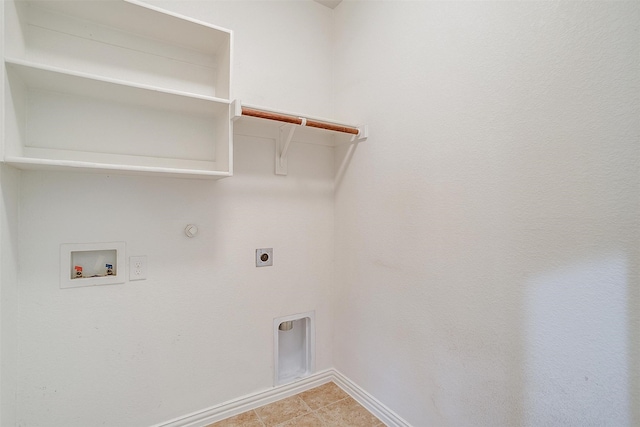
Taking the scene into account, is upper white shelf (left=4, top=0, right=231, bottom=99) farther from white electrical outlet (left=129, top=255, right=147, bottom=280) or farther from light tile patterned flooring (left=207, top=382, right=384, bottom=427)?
light tile patterned flooring (left=207, top=382, right=384, bottom=427)

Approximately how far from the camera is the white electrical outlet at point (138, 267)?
4.90 feet

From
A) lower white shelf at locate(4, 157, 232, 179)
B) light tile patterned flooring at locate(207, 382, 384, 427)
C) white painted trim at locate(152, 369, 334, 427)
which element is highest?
lower white shelf at locate(4, 157, 232, 179)

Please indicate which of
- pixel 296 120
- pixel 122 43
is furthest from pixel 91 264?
pixel 296 120

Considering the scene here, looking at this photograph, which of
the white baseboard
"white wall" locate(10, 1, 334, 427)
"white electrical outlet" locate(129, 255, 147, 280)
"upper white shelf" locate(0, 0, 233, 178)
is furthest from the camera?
the white baseboard

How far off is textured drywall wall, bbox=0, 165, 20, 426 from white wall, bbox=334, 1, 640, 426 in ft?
5.36

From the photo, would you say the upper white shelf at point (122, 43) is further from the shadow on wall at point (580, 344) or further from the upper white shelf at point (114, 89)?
the shadow on wall at point (580, 344)

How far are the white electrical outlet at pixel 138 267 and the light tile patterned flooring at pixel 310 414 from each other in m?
0.93

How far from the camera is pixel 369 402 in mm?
1815

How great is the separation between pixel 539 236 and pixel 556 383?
19.8 inches

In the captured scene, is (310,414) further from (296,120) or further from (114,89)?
(114,89)

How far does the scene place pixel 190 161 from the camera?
5.32 ft

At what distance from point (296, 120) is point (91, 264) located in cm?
122

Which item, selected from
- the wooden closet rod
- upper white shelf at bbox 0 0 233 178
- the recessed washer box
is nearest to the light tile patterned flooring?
the recessed washer box

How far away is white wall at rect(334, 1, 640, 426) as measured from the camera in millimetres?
907
